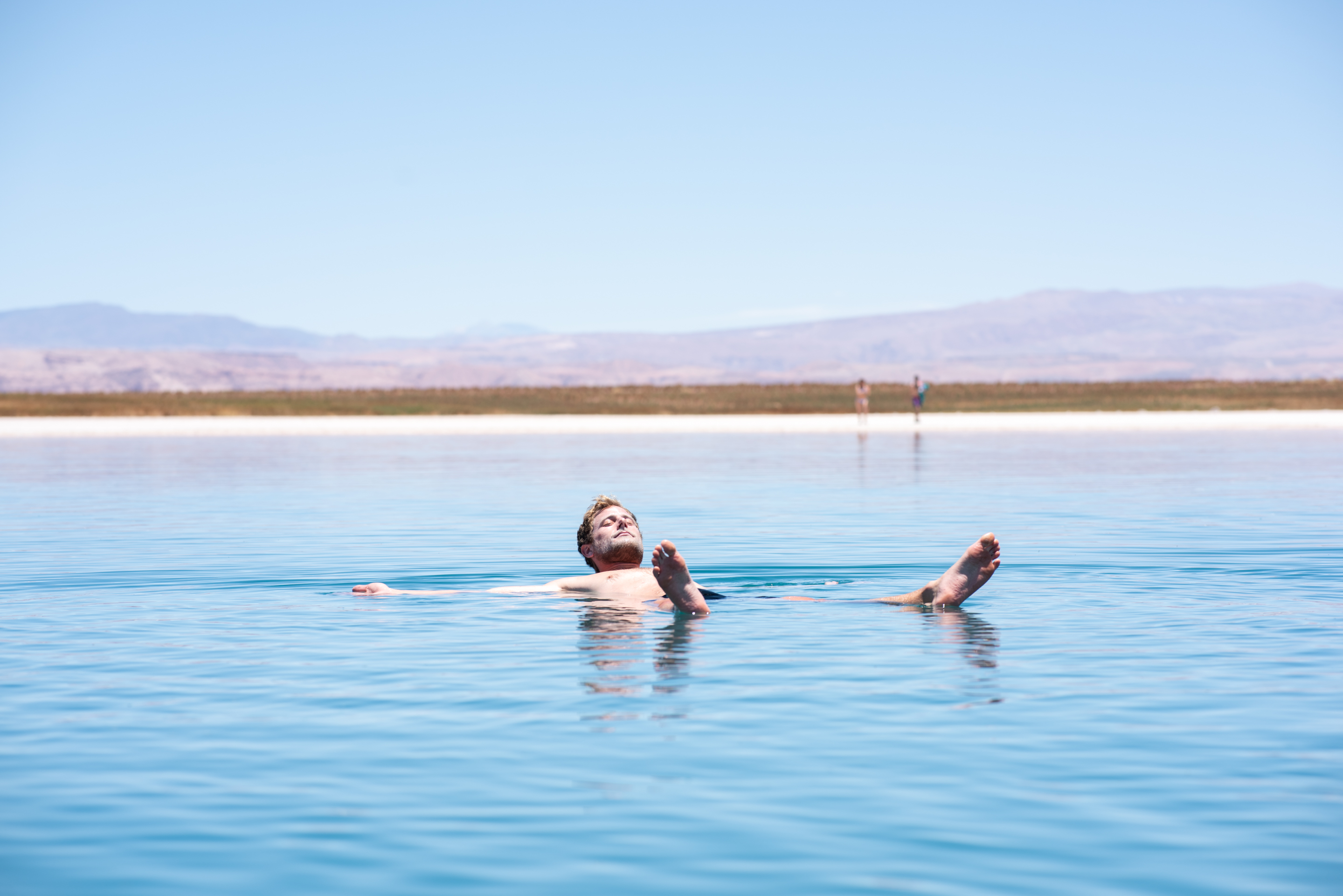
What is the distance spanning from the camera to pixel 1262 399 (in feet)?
267

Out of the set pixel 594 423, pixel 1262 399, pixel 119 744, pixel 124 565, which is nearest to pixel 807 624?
pixel 119 744

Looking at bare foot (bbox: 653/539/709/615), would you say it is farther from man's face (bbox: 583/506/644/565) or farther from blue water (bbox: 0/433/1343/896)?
man's face (bbox: 583/506/644/565)

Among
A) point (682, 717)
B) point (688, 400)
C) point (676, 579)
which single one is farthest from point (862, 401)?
point (682, 717)

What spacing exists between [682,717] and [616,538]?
12.8ft

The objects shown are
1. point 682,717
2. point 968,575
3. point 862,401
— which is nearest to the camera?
point 682,717

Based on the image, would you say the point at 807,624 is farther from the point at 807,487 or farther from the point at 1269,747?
the point at 807,487

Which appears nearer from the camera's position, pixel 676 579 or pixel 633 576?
pixel 676 579

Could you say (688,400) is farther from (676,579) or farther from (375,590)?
(676,579)

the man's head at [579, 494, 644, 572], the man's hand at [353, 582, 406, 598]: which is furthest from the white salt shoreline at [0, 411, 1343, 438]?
the man's head at [579, 494, 644, 572]

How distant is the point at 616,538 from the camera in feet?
40.2

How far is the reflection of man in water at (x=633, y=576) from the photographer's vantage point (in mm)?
11422

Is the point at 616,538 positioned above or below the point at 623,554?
above

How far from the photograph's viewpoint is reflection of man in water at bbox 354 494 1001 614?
37.5 feet

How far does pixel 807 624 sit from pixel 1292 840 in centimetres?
621
